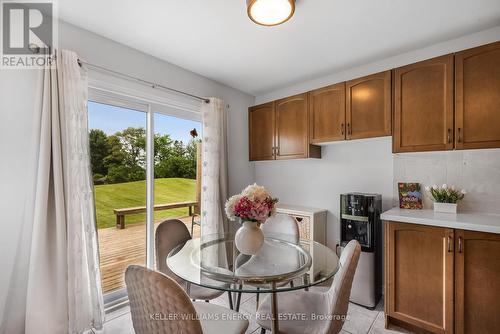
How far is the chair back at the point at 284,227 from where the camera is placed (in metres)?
2.16

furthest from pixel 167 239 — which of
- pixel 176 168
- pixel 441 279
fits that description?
pixel 441 279

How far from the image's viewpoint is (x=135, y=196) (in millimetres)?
2424

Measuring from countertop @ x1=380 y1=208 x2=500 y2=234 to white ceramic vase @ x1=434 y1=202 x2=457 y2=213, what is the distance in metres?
0.05

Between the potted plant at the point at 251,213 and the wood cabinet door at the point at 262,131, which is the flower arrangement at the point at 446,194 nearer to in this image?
the potted plant at the point at 251,213

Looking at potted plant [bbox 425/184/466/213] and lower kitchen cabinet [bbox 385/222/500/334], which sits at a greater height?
potted plant [bbox 425/184/466/213]

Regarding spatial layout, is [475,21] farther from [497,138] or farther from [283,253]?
[283,253]

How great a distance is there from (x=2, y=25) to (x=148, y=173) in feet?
4.81

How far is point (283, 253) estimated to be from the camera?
5.67 ft

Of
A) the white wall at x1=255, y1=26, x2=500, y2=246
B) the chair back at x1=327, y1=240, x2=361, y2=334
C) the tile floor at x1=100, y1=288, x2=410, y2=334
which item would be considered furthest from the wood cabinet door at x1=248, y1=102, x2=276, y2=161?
the chair back at x1=327, y1=240, x2=361, y2=334

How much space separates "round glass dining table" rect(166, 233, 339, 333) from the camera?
1.31 meters

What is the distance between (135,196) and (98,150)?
555 mm

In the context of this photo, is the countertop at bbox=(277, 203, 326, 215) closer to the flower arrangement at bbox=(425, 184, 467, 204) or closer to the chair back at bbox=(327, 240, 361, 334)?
the flower arrangement at bbox=(425, 184, 467, 204)

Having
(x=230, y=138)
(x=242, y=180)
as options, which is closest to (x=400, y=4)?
(x=230, y=138)

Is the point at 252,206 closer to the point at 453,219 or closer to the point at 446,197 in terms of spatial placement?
the point at 453,219
